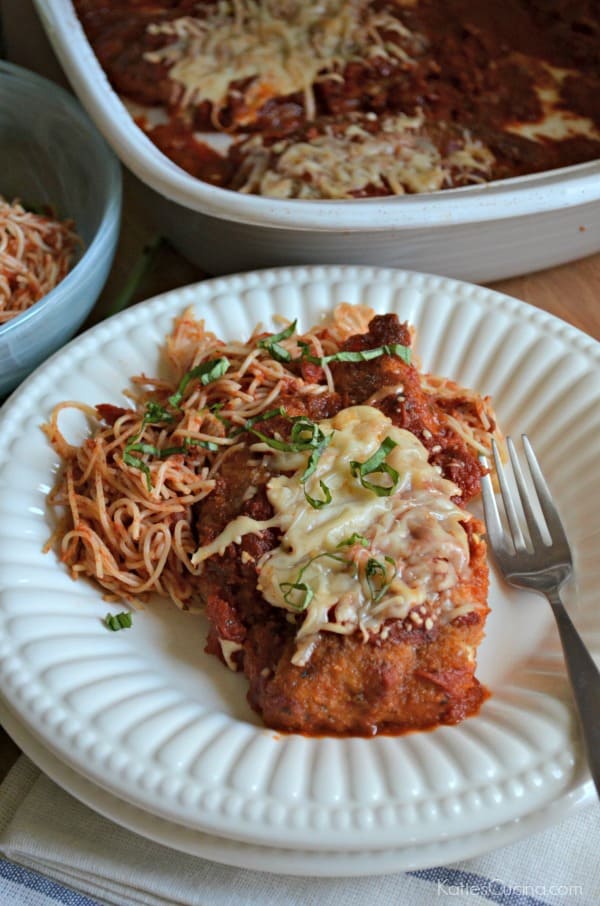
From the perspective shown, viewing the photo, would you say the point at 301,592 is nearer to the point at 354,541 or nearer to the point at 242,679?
the point at 354,541

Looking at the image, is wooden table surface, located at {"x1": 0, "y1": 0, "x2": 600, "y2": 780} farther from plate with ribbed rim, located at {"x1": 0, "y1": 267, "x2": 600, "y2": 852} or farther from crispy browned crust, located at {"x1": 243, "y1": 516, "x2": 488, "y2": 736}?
crispy browned crust, located at {"x1": 243, "y1": 516, "x2": 488, "y2": 736}

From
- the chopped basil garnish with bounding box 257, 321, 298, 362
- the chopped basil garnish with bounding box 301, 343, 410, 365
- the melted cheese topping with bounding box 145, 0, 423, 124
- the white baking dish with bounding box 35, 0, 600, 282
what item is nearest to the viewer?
the chopped basil garnish with bounding box 301, 343, 410, 365

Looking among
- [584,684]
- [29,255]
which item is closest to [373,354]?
[584,684]

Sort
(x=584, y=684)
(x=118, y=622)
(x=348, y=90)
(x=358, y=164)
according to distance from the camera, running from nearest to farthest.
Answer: (x=584, y=684) → (x=118, y=622) → (x=358, y=164) → (x=348, y=90)

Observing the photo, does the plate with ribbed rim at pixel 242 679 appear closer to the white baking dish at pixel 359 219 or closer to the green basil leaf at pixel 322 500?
the white baking dish at pixel 359 219

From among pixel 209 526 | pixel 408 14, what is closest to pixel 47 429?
pixel 209 526

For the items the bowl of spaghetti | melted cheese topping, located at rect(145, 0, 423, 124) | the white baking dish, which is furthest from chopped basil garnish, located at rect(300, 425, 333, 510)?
melted cheese topping, located at rect(145, 0, 423, 124)

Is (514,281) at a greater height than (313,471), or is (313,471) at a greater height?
(313,471)
